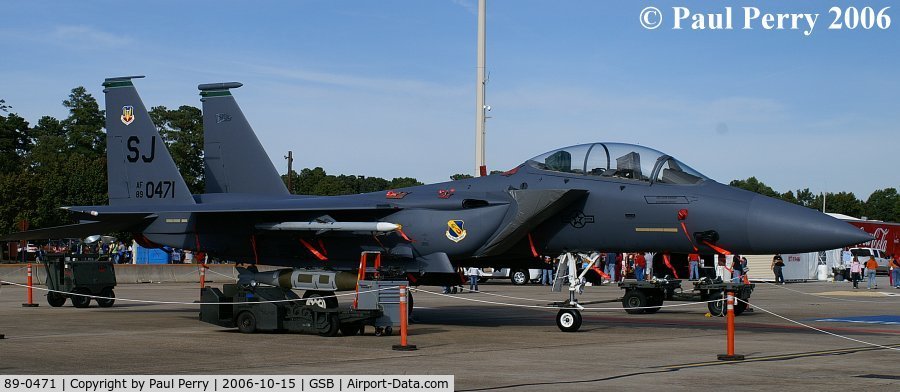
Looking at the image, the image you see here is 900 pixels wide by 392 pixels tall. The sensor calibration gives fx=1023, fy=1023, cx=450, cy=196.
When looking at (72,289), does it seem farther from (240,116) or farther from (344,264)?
(344,264)

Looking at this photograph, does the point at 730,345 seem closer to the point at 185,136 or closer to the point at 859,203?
the point at 185,136

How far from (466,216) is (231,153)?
6360mm

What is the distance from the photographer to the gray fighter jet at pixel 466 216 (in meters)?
14.2

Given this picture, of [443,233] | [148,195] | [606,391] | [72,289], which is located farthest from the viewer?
[72,289]

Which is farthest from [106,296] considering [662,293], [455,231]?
[662,293]

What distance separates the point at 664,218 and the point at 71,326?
9317 millimetres

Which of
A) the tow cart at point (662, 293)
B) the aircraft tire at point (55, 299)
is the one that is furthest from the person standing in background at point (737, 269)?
the aircraft tire at point (55, 299)

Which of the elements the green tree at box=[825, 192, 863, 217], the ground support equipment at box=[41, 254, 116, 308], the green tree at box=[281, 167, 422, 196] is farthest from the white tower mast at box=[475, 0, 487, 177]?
the green tree at box=[825, 192, 863, 217]

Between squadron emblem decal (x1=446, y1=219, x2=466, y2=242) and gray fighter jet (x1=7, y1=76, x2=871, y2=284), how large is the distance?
15mm

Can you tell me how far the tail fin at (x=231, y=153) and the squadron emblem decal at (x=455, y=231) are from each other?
5.28 m

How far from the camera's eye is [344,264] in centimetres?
1667

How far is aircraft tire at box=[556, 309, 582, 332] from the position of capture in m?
15.2

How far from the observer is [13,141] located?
276 ft

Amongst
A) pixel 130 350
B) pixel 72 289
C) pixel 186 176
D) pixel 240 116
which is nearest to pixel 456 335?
pixel 130 350
